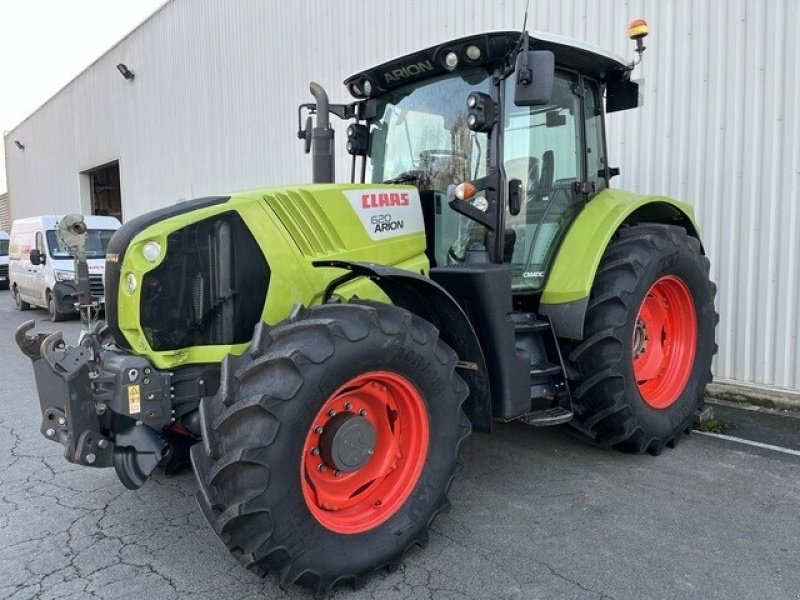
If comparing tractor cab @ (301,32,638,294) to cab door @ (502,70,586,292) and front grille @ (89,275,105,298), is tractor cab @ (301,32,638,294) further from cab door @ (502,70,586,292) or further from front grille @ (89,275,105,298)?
A: front grille @ (89,275,105,298)

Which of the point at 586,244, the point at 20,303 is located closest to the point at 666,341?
the point at 586,244

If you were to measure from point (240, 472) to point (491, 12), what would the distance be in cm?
667

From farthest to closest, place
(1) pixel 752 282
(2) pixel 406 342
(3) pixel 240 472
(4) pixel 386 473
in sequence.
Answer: (1) pixel 752 282 < (4) pixel 386 473 < (2) pixel 406 342 < (3) pixel 240 472

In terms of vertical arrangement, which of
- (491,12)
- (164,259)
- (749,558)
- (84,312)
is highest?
(491,12)

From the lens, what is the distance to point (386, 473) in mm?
2975

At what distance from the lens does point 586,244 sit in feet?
12.9

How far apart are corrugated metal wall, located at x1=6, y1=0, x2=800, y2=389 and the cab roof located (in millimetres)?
1854

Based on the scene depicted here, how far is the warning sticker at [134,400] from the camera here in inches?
106

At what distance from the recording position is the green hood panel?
3.83 m

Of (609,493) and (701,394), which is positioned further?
(701,394)

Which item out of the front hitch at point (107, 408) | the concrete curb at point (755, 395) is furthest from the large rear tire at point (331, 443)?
the concrete curb at point (755, 395)

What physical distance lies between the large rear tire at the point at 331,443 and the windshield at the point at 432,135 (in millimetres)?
1284

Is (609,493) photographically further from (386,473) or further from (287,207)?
(287,207)

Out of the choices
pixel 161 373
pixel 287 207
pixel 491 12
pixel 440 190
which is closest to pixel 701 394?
pixel 440 190
